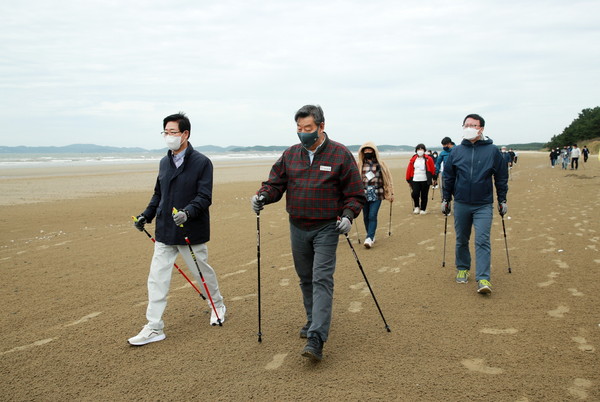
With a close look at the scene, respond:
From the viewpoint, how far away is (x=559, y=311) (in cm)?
475

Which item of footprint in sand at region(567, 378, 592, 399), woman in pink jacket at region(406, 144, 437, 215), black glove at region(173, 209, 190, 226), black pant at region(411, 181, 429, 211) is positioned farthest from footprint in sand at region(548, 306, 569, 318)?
black pant at region(411, 181, 429, 211)

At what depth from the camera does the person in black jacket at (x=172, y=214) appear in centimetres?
434

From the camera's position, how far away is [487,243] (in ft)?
17.8

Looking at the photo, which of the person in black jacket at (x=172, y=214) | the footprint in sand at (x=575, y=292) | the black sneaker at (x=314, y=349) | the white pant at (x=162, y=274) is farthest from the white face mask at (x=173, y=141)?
the footprint in sand at (x=575, y=292)

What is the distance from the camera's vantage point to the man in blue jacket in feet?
17.8

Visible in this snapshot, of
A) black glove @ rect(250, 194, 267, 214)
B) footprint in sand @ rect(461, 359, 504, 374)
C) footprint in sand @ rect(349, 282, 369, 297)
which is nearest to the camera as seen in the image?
footprint in sand @ rect(461, 359, 504, 374)

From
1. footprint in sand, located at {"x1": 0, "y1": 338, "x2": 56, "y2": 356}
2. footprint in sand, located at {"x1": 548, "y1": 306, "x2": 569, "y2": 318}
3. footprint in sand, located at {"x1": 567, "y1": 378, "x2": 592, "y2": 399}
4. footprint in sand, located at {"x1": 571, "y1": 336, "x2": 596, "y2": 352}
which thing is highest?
footprint in sand, located at {"x1": 548, "y1": 306, "x2": 569, "y2": 318}

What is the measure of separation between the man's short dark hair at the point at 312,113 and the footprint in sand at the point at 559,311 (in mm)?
3274

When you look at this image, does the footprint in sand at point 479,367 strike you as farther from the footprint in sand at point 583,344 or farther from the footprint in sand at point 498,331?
the footprint in sand at point 583,344

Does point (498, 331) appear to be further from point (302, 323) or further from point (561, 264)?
point (561, 264)

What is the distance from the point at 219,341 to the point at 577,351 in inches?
130

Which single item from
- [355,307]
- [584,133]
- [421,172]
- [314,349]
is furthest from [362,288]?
[584,133]

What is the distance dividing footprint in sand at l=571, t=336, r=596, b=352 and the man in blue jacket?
1.25 m

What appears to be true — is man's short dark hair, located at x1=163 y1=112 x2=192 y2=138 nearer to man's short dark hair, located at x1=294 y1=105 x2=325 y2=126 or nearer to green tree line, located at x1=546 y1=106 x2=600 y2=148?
man's short dark hair, located at x1=294 y1=105 x2=325 y2=126
